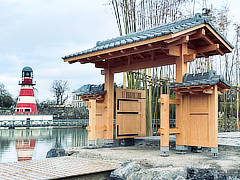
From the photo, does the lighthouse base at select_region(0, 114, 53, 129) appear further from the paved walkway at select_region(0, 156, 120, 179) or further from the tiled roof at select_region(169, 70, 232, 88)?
the tiled roof at select_region(169, 70, 232, 88)

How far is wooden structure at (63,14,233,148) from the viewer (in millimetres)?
4727

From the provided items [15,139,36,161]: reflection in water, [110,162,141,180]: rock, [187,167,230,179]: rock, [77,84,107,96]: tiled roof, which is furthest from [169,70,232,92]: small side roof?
[15,139,36,161]: reflection in water

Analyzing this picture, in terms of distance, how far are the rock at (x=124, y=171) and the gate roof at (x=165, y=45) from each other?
79.2 inches

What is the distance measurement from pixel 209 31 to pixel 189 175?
258cm

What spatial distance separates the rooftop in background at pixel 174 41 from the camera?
4609mm

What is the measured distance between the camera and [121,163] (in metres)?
A: 4.34

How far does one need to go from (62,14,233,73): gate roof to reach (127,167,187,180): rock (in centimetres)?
203

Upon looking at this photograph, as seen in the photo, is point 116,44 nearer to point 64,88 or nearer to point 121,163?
point 121,163

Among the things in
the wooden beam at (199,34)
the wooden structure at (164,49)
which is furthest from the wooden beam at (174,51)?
the wooden beam at (199,34)

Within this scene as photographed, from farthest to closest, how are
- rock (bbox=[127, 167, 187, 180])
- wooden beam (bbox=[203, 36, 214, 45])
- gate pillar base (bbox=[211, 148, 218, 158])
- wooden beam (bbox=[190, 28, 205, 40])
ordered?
wooden beam (bbox=[203, 36, 214, 45])
wooden beam (bbox=[190, 28, 205, 40])
gate pillar base (bbox=[211, 148, 218, 158])
rock (bbox=[127, 167, 187, 180])

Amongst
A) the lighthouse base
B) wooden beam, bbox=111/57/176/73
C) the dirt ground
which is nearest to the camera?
the dirt ground

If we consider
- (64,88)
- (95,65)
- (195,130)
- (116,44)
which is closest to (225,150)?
(195,130)

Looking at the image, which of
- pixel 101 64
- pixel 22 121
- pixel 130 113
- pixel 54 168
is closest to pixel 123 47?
pixel 101 64

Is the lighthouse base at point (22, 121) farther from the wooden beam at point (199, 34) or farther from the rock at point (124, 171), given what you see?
the rock at point (124, 171)
